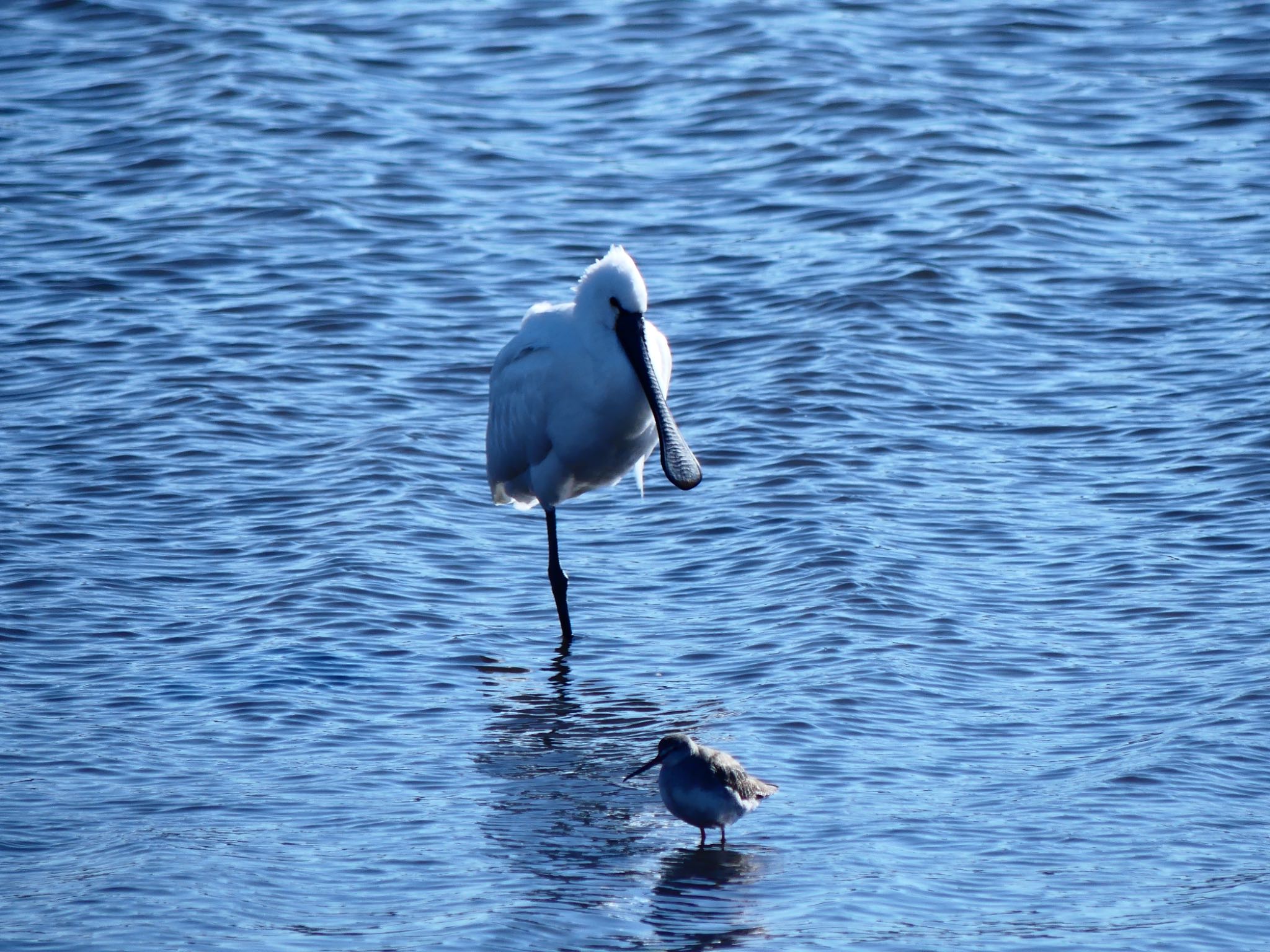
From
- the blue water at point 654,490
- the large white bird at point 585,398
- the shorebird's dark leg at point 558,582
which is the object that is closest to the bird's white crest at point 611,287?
the large white bird at point 585,398

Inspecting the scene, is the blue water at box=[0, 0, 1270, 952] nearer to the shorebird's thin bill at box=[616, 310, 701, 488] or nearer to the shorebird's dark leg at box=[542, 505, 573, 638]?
the shorebird's dark leg at box=[542, 505, 573, 638]

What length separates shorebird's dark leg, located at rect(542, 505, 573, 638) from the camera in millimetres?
8422

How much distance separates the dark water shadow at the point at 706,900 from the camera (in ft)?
17.8

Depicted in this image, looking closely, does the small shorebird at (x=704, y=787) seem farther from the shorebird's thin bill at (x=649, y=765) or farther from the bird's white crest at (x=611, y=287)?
the bird's white crest at (x=611, y=287)

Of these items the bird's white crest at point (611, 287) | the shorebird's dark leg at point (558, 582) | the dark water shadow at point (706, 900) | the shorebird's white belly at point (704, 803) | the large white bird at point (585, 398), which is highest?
the bird's white crest at point (611, 287)

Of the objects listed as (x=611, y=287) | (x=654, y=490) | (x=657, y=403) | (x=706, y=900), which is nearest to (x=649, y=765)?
(x=706, y=900)

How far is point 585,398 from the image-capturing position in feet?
27.4

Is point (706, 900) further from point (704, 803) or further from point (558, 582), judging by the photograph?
point (558, 582)

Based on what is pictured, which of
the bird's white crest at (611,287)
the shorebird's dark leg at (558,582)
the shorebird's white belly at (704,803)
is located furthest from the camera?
the shorebird's dark leg at (558,582)

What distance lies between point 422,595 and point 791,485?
86.5 inches

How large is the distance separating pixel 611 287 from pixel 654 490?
2.37m

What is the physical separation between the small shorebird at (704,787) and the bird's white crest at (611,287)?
260 centimetres

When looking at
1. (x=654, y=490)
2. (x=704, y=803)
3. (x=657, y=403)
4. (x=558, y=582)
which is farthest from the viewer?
(x=654, y=490)

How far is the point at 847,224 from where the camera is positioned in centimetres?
1402
